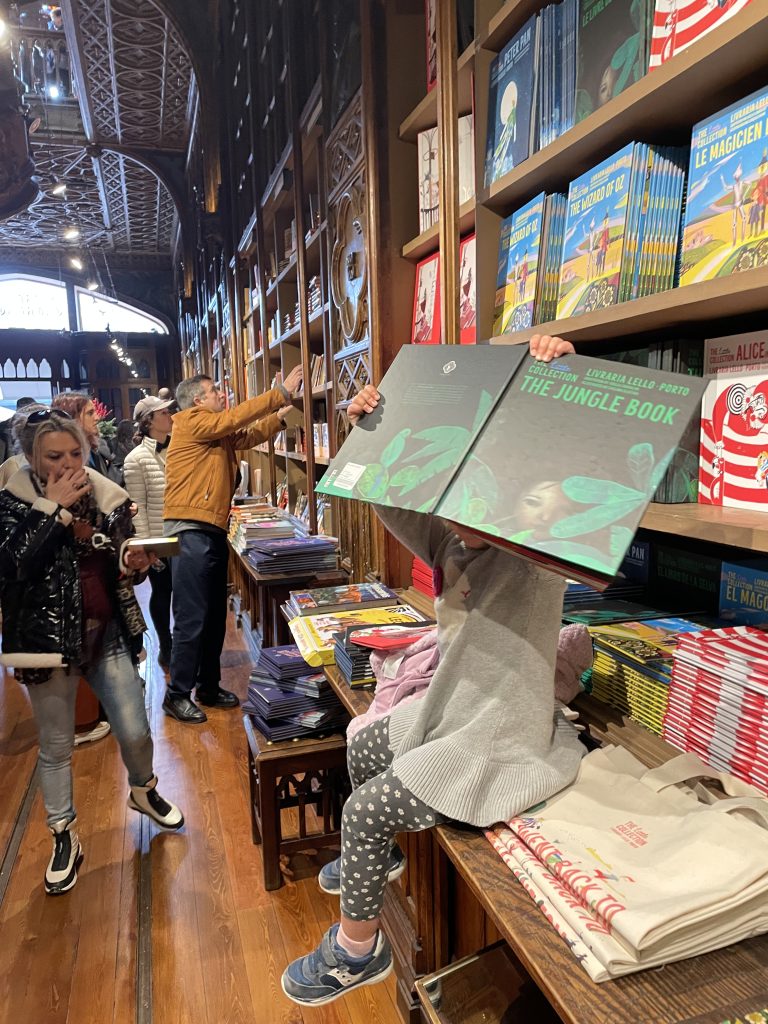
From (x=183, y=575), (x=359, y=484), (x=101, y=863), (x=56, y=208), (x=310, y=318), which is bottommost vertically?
(x=101, y=863)

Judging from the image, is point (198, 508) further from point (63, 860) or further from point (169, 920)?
point (169, 920)

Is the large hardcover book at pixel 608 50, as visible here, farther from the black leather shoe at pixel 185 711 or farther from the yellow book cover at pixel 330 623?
the black leather shoe at pixel 185 711

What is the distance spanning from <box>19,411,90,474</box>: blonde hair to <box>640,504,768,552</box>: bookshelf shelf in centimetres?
179

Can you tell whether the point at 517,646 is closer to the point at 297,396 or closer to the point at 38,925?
the point at 38,925

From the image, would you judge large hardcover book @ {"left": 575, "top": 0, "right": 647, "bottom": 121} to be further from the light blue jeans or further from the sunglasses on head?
the light blue jeans

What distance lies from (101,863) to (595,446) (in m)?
2.41

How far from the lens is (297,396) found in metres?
3.88

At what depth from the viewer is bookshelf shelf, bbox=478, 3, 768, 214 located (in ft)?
3.38

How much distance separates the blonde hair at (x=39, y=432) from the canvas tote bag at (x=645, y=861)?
70.8 inches

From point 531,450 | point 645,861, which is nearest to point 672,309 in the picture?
point 531,450

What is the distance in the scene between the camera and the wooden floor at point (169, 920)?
183 cm

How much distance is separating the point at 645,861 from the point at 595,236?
44.9 inches

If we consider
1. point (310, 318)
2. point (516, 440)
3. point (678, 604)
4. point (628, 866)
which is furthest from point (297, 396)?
point (628, 866)

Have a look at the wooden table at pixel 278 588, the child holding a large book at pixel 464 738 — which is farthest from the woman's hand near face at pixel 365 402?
the wooden table at pixel 278 588
